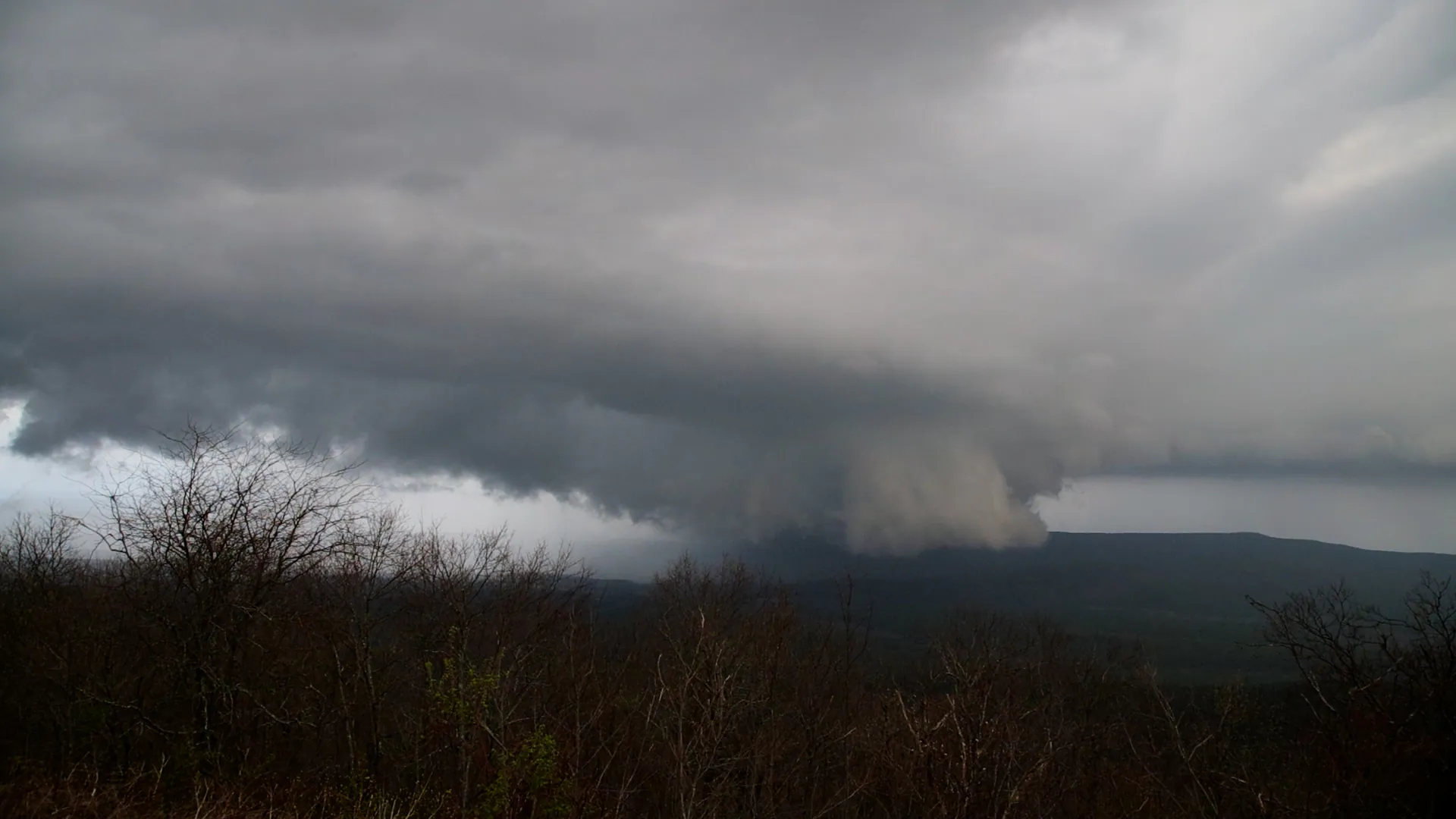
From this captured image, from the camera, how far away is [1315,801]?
30.9 metres

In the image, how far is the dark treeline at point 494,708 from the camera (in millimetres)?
26531

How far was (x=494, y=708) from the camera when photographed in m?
41.4

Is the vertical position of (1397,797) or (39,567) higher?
(39,567)

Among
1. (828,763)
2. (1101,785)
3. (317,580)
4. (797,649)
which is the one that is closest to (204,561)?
(317,580)

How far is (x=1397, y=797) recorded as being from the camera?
87.8ft

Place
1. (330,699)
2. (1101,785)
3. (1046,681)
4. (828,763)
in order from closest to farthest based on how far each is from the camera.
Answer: (330,699) → (828,763) → (1101,785) → (1046,681)

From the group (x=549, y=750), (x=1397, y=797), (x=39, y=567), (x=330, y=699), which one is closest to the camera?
(x=1397, y=797)

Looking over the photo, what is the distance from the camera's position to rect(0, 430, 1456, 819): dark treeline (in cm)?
2653

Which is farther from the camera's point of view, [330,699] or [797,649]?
[797,649]

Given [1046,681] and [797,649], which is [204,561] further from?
[1046,681]

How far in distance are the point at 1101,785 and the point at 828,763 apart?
846 inches

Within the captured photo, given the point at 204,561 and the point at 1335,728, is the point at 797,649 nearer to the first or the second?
the point at 1335,728

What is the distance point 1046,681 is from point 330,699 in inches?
2161

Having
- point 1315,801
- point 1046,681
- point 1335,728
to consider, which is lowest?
point 1046,681
